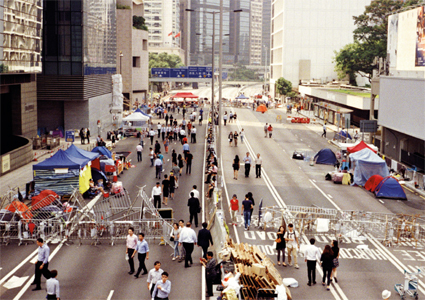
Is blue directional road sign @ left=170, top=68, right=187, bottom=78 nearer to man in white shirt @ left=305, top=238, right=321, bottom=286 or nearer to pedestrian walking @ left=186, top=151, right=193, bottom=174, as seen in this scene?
pedestrian walking @ left=186, top=151, right=193, bottom=174

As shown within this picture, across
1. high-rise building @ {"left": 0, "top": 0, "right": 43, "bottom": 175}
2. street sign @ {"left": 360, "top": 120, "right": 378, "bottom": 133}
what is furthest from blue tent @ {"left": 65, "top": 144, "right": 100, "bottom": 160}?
street sign @ {"left": 360, "top": 120, "right": 378, "bottom": 133}

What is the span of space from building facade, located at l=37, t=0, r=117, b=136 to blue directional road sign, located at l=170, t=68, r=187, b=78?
1902 inches

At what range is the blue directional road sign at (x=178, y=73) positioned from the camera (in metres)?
110

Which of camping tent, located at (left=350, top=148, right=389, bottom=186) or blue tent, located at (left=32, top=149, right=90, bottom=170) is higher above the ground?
blue tent, located at (left=32, top=149, right=90, bottom=170)

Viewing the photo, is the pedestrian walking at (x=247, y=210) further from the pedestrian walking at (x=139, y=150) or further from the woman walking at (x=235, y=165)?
the pedestrian walking at (x=139, y=150)

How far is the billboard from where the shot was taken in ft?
153

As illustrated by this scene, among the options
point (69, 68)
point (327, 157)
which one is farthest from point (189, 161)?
point (69, 68)

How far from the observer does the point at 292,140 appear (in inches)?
2340

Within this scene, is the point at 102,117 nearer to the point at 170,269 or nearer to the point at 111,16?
the point at 111,16

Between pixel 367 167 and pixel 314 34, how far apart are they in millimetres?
96395

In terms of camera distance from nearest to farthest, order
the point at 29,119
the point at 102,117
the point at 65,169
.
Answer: the point at 65,169, the point at 29,119, the point at 102,117

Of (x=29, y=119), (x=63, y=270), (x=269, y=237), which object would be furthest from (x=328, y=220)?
(x=29, y=119)

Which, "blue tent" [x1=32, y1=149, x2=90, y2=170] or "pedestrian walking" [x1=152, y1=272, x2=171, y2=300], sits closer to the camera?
"pedestrian walking" [x1=152, y1=272, x2=171, y2=300]

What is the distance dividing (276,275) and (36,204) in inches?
446
